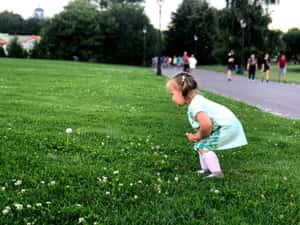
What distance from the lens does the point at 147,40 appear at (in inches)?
3039

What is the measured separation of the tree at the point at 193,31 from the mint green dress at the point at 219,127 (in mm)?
80735

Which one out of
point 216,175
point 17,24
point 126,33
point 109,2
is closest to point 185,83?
point 216,175

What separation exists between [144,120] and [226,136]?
4407 millimetres

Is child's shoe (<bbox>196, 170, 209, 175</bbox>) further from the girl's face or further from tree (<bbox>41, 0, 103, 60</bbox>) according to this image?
tree (<bbox>41, 0, 103, 60</bbox>)

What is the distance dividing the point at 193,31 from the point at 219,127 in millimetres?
84215

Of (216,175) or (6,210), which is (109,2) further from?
(6,210)

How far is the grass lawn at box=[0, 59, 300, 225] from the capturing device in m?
3.93

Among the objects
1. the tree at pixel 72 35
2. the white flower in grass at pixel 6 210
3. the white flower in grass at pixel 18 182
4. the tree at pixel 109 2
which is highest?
the tree at pixel 109 2

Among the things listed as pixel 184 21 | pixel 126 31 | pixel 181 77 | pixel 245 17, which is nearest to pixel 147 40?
pixel 126 31

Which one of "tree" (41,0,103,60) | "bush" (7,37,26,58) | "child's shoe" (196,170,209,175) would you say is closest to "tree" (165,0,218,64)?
"tree" (41,0,103,60)

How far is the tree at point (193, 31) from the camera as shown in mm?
86375

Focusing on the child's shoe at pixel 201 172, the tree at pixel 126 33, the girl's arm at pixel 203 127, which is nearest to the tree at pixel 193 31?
the tree at pixel 126 33

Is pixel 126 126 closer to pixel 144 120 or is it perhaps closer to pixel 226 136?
pixel 144 120

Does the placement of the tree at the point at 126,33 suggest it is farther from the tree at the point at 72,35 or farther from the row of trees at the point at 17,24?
the row of trees at the point at 17,24
